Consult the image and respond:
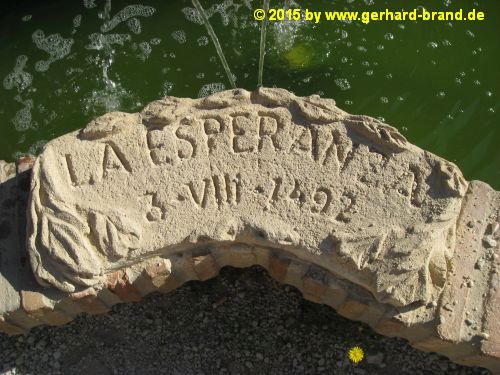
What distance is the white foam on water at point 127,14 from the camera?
16.4ft

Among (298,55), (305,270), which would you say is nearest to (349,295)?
(305,270)

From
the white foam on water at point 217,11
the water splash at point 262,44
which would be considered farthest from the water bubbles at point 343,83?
the white foam on water at point 217,11

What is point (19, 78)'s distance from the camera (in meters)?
4.87

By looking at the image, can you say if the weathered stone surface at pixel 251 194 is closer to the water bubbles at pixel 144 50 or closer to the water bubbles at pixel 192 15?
the water bubbles at pixel 144 50

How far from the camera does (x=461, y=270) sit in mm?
3369

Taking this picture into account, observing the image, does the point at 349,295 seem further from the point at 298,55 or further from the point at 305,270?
the point at 298,55

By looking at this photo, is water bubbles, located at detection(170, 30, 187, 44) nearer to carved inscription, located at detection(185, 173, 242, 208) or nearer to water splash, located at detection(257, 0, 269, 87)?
water splash, located at detection(257, 0, 269, 87)

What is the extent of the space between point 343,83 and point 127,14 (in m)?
1.85

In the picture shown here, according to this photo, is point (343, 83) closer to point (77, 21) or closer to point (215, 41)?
point (215, 41)

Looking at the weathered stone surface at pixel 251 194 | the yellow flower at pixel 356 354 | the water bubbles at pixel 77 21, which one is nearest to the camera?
the weathered stone surface at pixel 251 194

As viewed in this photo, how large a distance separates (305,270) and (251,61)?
6.86 ft

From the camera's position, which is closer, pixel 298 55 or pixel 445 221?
pixel 445 221

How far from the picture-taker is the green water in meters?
4.59

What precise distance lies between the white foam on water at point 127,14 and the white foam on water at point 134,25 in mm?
39
